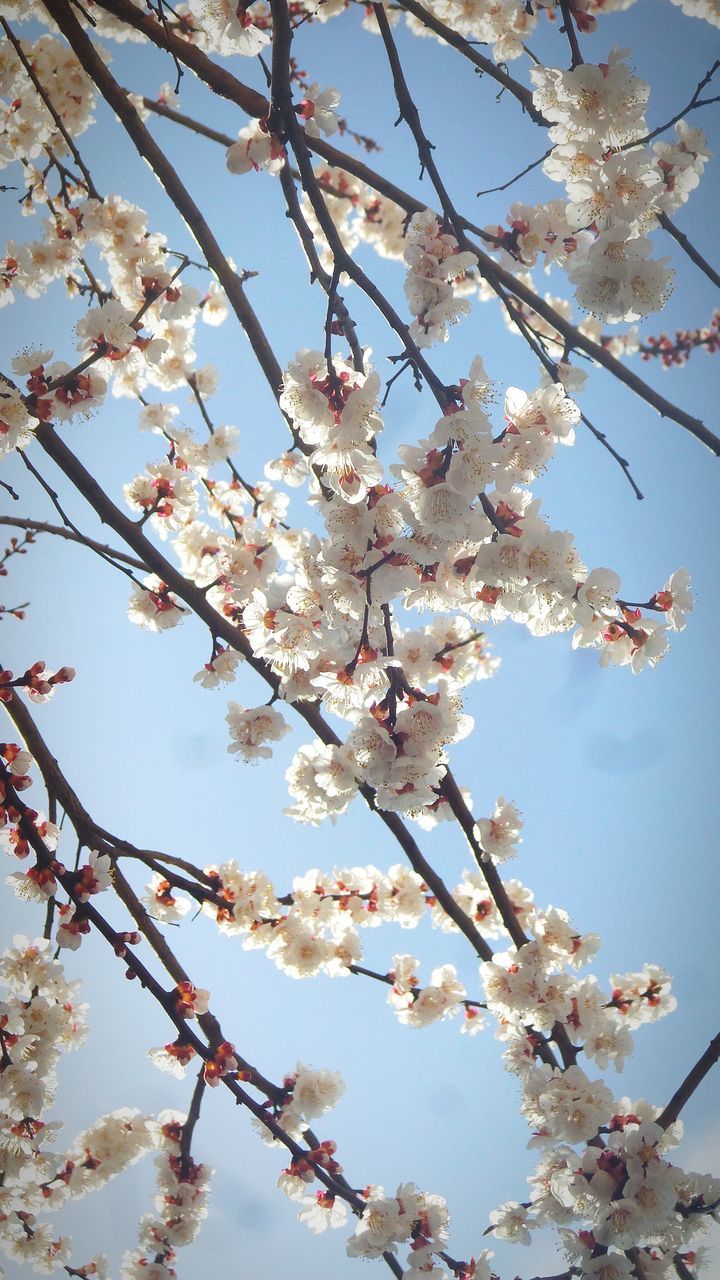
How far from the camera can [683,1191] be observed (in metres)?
2.16

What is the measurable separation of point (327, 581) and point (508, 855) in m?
1.51

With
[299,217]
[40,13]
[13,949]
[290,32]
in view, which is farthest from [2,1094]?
[40,13]

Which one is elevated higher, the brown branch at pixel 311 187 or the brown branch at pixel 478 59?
the brown branch at pixel 478 59

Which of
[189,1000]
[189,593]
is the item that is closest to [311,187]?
[189,593]

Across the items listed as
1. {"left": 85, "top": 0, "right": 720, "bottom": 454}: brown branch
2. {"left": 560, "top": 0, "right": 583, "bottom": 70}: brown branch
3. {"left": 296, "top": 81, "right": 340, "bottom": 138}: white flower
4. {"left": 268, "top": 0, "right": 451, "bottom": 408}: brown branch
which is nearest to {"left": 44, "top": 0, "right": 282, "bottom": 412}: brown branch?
{"left": 85, "top": 0, "right": 720, "bottom": 454}: brown branch

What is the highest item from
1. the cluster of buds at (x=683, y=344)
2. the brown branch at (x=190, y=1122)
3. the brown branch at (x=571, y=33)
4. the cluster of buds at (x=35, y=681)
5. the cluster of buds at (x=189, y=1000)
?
the cluster of buds at (x=683, y=344)

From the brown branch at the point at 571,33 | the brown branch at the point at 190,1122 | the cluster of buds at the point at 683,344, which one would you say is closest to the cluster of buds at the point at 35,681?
the brown branch at the point at 190,1122

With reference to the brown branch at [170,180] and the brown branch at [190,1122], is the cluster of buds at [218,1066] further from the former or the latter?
the brown branch at [170,180]

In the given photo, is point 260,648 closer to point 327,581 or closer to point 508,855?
point 327,581

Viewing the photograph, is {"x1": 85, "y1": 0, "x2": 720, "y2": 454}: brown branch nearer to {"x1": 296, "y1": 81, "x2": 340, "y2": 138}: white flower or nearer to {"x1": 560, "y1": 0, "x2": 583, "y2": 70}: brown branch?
{"x1": 296, "y1": 81, "x2": 340, "y2": 138}: white flower

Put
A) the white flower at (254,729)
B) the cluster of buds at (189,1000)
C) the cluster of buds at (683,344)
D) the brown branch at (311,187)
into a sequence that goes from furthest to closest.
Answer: the cluster of buds at (683,344), the white flower at (254,729), the cluster of buds at (189,1000), the brown branch at (311,187)

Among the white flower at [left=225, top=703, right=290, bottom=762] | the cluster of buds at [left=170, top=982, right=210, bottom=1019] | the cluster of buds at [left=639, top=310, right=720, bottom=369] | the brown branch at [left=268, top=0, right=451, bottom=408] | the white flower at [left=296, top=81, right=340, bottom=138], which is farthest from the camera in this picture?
the cluster of buds at [left=639, top=310, right=720, bottom=369]

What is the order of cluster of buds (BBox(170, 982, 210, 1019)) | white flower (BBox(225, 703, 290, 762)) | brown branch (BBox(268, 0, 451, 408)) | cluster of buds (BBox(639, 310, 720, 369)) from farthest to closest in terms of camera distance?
1. cluster of buds (BBox(639, 310, 720, 369))
2. white flower (BBox(225, 703, 290, 762))
3. cluster of buds (BBox(170, 982, 210, 1019))
4. brown branch (BBox(268, 0, 451, 408))

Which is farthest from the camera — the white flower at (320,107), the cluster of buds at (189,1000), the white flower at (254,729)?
the white flower at (254,729)
